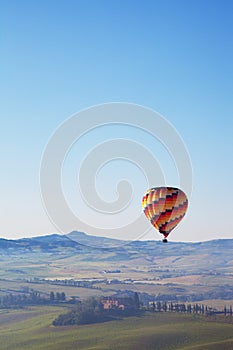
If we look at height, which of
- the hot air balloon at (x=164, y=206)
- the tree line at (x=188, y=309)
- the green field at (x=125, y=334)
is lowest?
the green field at (x=125, y=334)

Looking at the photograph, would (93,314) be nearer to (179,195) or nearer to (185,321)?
(185,321)

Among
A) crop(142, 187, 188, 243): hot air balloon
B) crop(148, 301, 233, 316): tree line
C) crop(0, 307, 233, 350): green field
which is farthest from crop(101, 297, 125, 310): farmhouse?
crop(142, 187, 188, 243): hot air balloon

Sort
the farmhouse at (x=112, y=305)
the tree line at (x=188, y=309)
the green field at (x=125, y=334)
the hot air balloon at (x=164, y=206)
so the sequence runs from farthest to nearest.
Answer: the farmhouse at (x=112, y=305) → the tree line at (x=188, y=309) → the green field at (x=125, y=334) → the hot air balloon at (x=164, y=206)

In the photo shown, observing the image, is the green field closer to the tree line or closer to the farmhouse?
the tree line

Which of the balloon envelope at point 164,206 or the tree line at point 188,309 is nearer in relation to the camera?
the balloon envelope at point 164,206

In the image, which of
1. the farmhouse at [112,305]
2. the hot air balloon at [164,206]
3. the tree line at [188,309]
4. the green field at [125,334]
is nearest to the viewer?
the hot air balloon at [164,206]

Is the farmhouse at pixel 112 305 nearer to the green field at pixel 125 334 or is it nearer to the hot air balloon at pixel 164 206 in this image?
the green field at pixel 125 334

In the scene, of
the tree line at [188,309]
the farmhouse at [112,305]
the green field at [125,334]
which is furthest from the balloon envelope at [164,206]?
the farmhouse at [112,305]

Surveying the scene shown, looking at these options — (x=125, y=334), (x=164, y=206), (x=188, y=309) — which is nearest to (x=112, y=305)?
(x=188, y=309)

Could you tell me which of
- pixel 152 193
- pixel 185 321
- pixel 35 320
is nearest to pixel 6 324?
pixel 35 320
